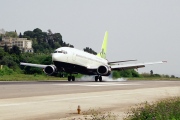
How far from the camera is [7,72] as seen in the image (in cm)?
6888

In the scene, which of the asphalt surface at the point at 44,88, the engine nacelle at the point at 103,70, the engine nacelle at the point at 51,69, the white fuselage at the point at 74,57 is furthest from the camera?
the engine nacelle at the point at 103,70

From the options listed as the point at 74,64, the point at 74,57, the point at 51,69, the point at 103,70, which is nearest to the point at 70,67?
the point at 74,64

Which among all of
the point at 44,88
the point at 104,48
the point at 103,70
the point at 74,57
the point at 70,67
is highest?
the point at 104,48

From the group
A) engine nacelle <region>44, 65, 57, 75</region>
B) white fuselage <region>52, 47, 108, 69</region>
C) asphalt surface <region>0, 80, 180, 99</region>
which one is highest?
white fuselage <region>52, 47, 108, 69</region>

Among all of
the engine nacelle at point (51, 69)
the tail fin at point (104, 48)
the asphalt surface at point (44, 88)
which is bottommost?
the asphalt surface at point (44, 88)

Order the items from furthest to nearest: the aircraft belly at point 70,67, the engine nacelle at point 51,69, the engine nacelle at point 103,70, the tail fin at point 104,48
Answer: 1. the tail fin at point 104,48
2. the engine nacelle at point 103,70
3. the engine nacelle at point 51,69
4. the aircraft belly at point 70,67

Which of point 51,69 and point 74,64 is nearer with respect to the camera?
point 74,64

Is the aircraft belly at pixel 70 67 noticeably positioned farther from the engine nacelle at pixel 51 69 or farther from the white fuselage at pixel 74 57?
the engine nacelle at pixel 51 69

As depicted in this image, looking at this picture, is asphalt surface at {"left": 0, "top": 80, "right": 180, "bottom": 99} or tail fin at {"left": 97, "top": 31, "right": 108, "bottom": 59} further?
tail fin at {"left": 97, "top": 31, "right": 108, "bottom": 59}

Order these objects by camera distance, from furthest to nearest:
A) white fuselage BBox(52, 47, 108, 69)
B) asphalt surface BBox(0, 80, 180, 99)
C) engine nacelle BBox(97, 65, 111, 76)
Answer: engine nacelle BBox(97, 65, 111, 76) → white fuselage BBox(52, 47, 108, 69) → asphalt surface BBox(0, 80, 180, 99)

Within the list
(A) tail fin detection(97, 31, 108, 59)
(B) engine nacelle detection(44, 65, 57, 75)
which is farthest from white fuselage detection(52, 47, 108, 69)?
(A) tail fin detection(97, 31, 108, 59)

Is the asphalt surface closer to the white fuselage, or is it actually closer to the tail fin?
the white fuselage

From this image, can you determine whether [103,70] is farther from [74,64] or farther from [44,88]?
[44,88]

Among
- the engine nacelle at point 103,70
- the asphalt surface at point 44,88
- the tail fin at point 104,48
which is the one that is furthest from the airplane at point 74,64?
the asphalt surface at point 44,88
